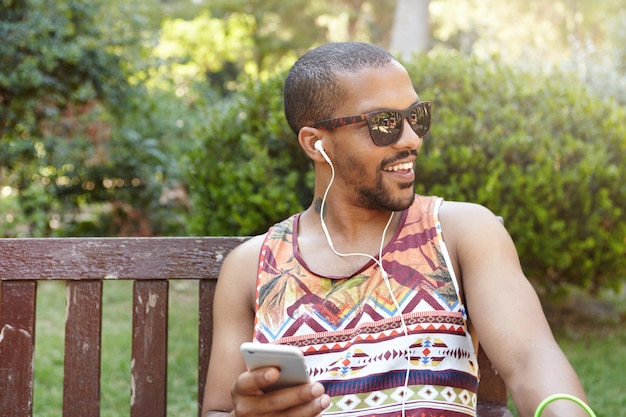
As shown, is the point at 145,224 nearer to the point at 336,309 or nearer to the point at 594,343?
the point at 594,343

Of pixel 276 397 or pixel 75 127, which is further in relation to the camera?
pixel 75 127

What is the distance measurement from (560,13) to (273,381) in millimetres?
28314

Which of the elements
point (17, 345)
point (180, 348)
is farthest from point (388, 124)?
point (180, 348)

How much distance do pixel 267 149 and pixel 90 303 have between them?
9.43ft

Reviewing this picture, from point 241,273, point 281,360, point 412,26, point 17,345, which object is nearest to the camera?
point 281,360

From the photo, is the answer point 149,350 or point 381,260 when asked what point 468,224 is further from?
point 149,350

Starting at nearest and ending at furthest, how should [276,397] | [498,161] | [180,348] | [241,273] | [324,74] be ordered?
[276,397]
[324,74]
[241,273]
[498,161]
[180,348]

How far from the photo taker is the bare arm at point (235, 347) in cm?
203

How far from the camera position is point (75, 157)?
9016 mm

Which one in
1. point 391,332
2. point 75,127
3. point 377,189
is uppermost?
point 75,127

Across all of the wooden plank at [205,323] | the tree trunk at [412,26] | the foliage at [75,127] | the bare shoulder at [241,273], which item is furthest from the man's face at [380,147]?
the tree trunk at [412,26]

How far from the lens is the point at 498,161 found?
18.1 ft

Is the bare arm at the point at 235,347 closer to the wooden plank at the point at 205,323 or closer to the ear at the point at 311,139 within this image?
the wooden plank at the point at 205,323

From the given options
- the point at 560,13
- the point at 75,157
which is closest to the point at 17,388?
the point at 75,157
